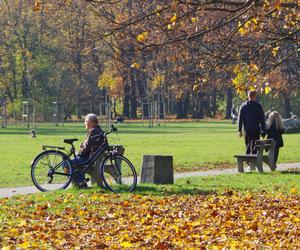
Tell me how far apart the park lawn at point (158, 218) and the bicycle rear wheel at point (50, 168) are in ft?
1.34

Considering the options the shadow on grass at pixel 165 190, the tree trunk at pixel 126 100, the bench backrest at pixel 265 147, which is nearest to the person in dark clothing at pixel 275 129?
the bench backrest at pixel 265 147

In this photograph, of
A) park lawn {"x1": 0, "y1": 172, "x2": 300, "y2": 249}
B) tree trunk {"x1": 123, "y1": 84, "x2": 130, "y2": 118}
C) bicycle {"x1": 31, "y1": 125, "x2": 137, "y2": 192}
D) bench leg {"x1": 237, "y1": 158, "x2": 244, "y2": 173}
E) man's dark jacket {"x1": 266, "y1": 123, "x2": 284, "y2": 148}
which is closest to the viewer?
park lawn {"x1": 0, "y1": 172, "x2": 300, "y2": 249}

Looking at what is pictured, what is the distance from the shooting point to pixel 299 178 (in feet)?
67.6

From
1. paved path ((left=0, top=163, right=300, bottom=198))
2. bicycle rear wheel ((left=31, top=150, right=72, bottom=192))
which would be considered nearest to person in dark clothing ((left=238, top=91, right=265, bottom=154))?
paved path ((left=0, top=163, right=300, bottom=198))

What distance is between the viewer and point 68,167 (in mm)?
17000

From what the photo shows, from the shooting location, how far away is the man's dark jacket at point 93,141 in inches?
670

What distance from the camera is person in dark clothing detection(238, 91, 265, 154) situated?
22.3m

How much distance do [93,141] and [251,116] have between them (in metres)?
6.33

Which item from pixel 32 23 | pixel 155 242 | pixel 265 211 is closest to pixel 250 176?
pixel 265 211

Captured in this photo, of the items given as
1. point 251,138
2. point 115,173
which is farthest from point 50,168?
point 251,138

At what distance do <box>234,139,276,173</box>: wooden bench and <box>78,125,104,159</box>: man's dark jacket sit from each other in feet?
19.5

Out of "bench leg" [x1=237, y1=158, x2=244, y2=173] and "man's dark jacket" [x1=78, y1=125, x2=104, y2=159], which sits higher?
"man's dark jacket" [x1=78, y1=125, x2=104, y2=159]

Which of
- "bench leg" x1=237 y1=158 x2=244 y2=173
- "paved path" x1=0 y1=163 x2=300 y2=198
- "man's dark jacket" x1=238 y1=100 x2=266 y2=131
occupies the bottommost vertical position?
"paved path" x1=0 y1=163 x2=300 y2=198

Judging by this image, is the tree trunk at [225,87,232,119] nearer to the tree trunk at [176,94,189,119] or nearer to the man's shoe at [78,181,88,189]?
the tree trunk at [176,94,189,119]
